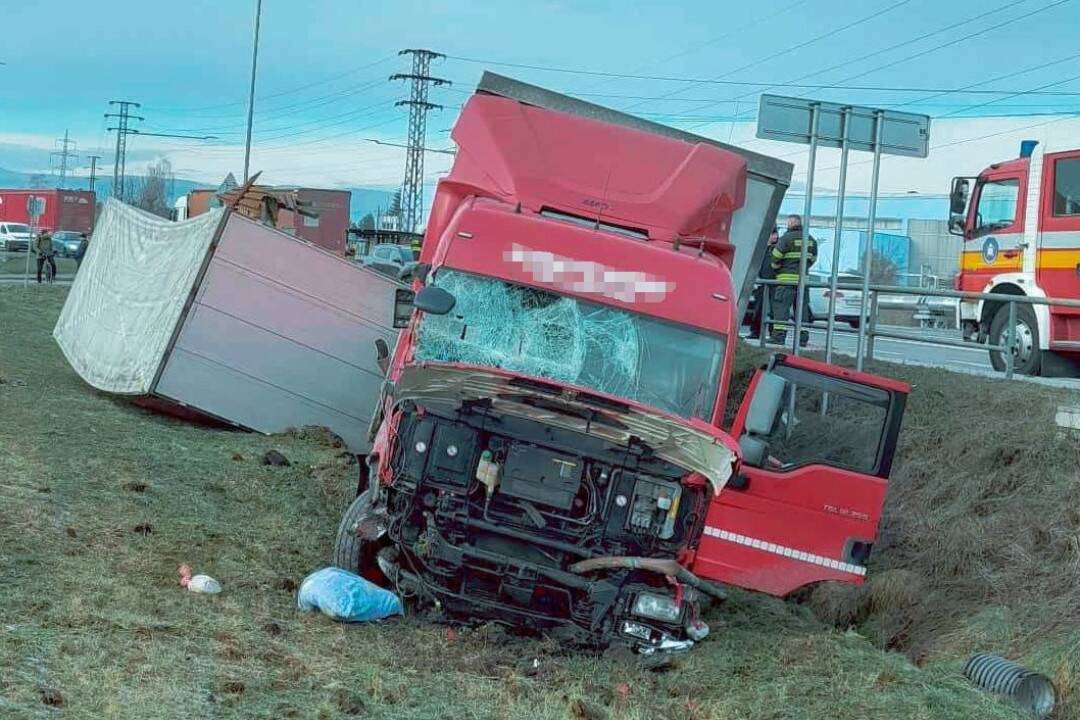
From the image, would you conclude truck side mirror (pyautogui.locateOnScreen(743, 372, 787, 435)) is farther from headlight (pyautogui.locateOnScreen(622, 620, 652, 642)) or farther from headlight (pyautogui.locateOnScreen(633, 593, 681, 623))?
headlight (pyautogui.locateOnScreen(622, 620, 652, 642))

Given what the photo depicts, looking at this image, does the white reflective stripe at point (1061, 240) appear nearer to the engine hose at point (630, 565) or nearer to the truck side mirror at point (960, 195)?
the truck side mirror at point (960, 195)

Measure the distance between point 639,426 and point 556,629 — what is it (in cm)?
119

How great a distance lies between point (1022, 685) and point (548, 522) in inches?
95.9

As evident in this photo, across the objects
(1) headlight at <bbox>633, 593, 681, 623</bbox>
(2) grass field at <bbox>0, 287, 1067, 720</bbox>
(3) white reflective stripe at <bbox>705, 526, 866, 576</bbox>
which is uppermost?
(3) white reflective stripe at <bbox>705, 526, 866, 576</bbox>

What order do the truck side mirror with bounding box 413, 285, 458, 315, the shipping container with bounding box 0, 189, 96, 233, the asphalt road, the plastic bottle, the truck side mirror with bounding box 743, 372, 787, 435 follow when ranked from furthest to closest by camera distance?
the shipping container with bounding box 0, 189, 96, 233, the asphalt road, the truck side mirror with bounding box 413, 285, 458, 315, the truck side mirror with bounding box 743, 372, 787, 435, the plastic bottle

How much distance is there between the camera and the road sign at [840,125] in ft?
37.8

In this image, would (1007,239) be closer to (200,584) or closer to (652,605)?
(652,605)

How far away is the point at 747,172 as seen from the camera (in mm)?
10586

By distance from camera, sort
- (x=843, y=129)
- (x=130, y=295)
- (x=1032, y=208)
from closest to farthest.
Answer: (x=843, y=129)
(x=130, y=295)
(x=1032, y=208)

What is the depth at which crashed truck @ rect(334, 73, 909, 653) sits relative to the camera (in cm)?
668

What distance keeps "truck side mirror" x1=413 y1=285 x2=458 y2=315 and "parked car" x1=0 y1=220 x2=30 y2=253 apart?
56.3m

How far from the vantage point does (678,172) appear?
9703 mm

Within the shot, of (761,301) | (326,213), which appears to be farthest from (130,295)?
(326,213)

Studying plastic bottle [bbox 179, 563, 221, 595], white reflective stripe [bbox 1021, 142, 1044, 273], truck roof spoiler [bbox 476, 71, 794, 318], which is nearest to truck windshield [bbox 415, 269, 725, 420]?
plastic bottle [bbox 179, 563, 221, 595]
